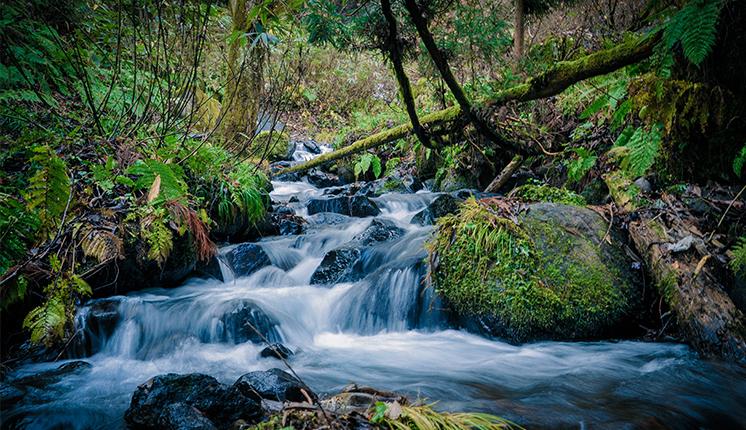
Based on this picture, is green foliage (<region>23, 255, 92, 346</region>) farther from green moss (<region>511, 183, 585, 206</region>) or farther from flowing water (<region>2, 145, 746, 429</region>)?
green moss (<region>511, 183, 585, 206</region>)

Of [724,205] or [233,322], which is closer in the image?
[724,205]

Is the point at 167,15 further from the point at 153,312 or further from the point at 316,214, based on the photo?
the point at 316,214

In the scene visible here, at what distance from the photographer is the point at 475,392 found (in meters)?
3.44

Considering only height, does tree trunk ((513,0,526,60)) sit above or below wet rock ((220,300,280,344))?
above

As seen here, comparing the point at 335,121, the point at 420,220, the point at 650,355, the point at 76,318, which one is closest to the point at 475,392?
the point at 650,355

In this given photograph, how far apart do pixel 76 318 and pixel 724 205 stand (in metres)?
6.02

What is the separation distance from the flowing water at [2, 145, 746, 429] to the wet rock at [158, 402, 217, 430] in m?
0.89

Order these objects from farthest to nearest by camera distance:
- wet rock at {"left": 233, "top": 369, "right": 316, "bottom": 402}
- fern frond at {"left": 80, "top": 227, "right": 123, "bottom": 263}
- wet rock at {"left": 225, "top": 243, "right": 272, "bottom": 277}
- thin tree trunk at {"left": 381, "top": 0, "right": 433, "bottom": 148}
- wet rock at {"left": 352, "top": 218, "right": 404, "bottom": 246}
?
wet rock at {"left": 352, "top": 218, "right": 404, "bottom": 246} → wet rock at {"left": 225, "top": 243, "right": 272, "bottom": 277} → fern frond at {"left": 80, "top": 227, "right": 123, "bottom": 263} → thin tree trunk at {"left": 381, "top": 0, "right": 433, "bottom": 148} → wet rock at {"left": 233, "top": 369, "right": 316, "bottom": 402}

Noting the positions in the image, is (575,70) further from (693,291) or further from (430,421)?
(430,421)

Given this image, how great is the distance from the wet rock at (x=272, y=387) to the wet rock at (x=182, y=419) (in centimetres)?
29

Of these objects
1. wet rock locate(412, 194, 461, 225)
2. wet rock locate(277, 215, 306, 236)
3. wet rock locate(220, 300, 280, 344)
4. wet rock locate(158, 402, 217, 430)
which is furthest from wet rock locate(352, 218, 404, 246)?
wet rock locate(158, 402, 217, 430)

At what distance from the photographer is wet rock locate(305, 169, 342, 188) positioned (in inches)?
470

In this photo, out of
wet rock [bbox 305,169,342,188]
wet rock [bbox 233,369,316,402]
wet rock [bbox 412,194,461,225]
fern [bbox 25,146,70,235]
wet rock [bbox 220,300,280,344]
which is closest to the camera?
fern [bbox 25,146,70,235]

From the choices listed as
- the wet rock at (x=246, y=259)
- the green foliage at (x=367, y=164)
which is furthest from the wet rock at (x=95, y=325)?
the green foliage at (x=367, y=164)
